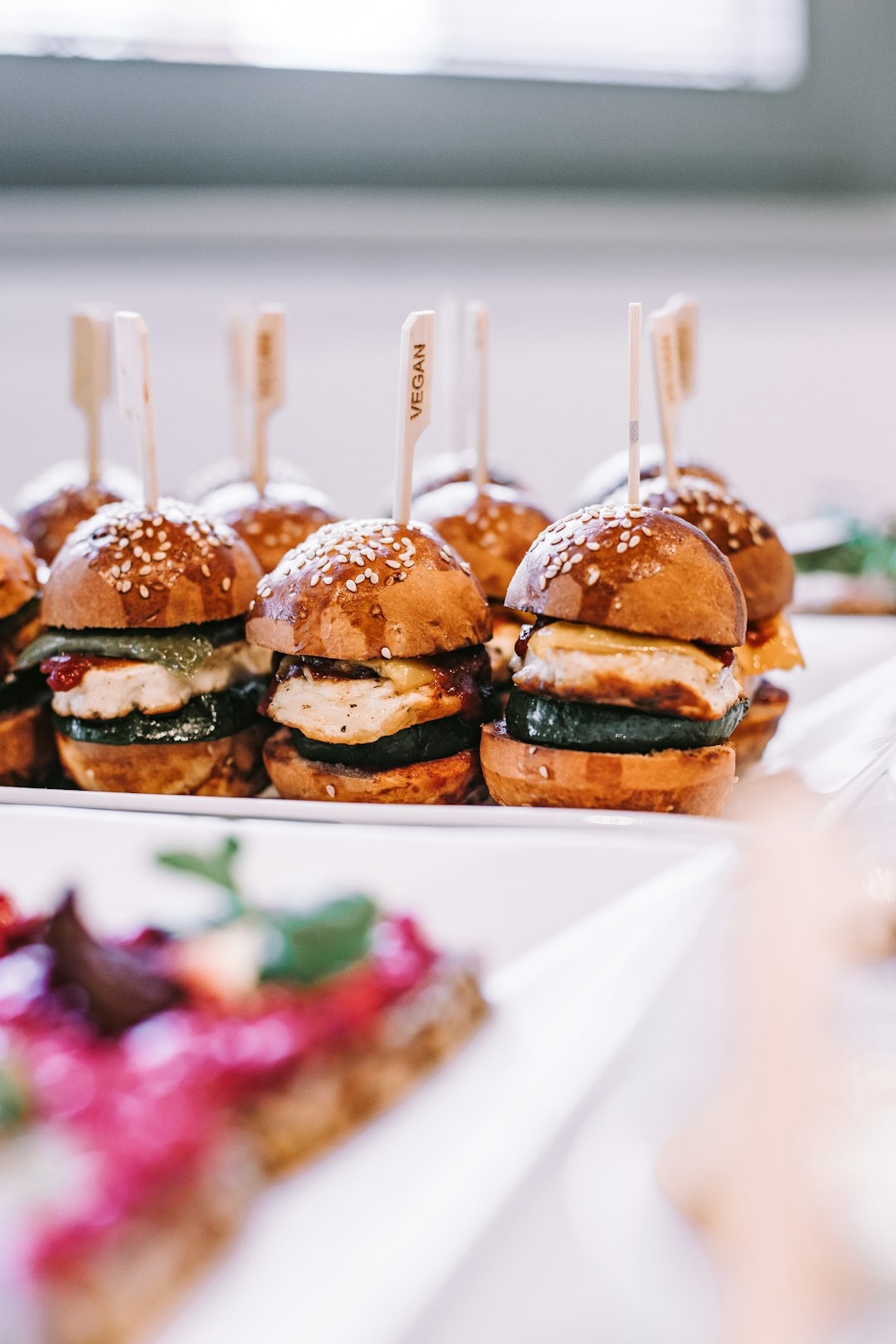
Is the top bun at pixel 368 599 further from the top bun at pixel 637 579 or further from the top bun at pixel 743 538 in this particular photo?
the top bun at pixel 743 538

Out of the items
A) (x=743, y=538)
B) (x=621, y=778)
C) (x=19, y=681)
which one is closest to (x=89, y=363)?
(x=19, y=681)

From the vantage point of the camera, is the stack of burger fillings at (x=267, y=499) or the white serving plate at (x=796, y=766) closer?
the white serving plate at (x=796, y=766)

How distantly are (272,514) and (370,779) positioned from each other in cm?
83

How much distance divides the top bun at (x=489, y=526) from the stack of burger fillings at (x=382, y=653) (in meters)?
0.31

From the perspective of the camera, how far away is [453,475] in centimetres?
306

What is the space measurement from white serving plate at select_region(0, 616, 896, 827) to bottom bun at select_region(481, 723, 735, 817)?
0.17 metres

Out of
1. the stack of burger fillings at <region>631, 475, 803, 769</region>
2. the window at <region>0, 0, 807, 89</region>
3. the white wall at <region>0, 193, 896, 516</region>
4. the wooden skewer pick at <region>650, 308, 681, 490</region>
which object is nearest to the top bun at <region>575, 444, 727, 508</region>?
the wooden skewer pick at <region>650, 308, 681, 490</region>

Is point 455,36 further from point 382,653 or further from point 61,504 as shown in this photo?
point 382,653

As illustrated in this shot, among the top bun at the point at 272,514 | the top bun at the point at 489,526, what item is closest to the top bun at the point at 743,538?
the top bun at the point at 489,526

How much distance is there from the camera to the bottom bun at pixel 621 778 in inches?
82.0

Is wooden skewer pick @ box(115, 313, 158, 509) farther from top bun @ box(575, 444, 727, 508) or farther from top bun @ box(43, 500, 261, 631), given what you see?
top bun @ box(575, 444, 727, 508)

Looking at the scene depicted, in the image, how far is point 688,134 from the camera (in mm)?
6051

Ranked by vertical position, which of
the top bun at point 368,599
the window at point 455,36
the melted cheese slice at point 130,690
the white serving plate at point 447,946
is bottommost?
the white serving plate at point 447,946

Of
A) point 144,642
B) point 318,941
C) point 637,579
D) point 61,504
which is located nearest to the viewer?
point 318,941
